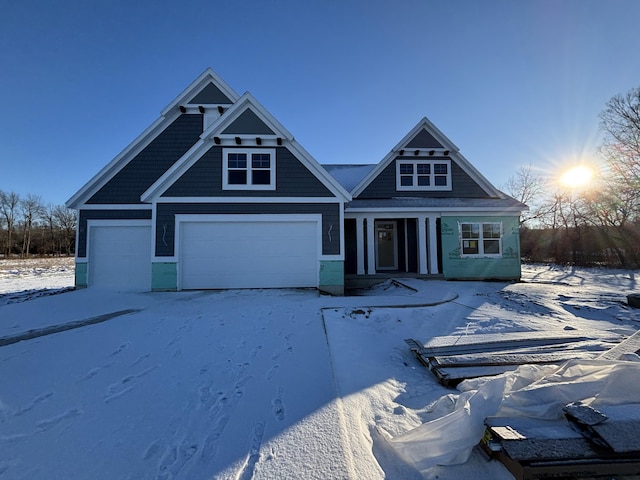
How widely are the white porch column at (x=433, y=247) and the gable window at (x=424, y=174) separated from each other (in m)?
1.94

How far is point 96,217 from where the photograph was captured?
10422mm

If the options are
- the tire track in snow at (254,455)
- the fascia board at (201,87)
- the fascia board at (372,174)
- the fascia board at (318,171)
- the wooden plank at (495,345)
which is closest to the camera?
the tire track in snow at (254,455)

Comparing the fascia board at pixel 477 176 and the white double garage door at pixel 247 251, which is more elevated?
the fascia board at pixel 477 176

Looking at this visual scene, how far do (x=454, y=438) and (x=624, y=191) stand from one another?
29.6 m

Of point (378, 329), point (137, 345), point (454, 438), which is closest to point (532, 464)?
point (454, 438)

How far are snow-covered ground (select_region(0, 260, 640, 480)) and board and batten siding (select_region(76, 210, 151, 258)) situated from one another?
364cm

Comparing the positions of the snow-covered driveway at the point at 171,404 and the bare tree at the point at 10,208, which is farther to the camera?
the bare tree at the point at 10,208

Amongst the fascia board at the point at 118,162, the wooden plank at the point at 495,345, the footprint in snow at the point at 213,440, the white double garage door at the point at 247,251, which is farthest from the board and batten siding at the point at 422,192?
the footprint in snow at the point at 213,440

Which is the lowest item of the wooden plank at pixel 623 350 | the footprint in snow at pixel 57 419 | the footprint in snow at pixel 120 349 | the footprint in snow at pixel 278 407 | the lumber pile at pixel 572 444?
the footprint in snow at pixel 57 419

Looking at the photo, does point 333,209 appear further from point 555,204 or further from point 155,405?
point 555,204

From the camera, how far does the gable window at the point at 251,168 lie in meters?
9.96

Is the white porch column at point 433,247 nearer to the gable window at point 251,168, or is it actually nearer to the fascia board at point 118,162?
the gable window at point 251,168

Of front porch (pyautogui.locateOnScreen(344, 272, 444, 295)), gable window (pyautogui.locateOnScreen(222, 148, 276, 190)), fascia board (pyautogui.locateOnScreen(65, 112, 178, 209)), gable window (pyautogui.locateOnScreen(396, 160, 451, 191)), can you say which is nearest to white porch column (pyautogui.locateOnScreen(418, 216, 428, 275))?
front porch (pyautogui.locateOnScreen(344, 272, 444, 295))

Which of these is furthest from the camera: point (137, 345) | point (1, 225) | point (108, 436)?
point (1, 225)
